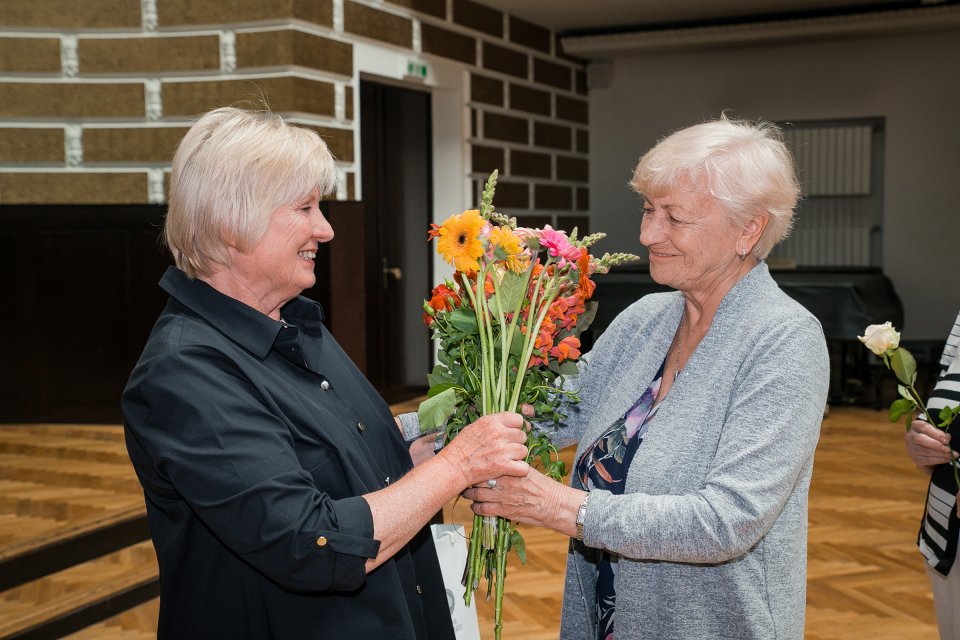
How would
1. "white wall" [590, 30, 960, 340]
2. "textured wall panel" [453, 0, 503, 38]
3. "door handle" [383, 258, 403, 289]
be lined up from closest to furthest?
"door handle" [383, 258, 403, 289], "textured wall panel" [453, 0, 503, 38], "white wall" [590, 30, 960, 340]

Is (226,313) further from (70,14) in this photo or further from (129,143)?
(70,14)

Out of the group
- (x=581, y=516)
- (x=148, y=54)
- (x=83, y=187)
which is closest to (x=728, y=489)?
(x=581, y=516)

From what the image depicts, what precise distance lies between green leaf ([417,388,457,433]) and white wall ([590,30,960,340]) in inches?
343

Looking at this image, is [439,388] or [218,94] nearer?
[439,388]

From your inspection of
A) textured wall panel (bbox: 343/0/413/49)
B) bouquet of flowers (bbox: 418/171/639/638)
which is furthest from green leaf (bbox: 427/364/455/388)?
textured wall panel (bbox: 343/0/413/49)

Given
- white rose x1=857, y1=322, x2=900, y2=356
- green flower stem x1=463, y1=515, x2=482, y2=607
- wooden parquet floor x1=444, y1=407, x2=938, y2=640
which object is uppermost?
white rose x1=857, y1=322, x2=900, y2=356

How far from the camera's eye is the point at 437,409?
66.5 inches

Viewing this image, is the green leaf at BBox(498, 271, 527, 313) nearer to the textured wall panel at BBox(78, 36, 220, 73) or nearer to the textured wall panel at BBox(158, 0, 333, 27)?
the textured wall panel at BBox(158, 0, 333, 27)

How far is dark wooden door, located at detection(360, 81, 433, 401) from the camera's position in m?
7.43

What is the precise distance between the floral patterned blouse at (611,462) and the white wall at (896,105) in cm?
849

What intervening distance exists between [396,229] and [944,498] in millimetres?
5883

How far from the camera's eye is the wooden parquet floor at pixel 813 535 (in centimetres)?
351

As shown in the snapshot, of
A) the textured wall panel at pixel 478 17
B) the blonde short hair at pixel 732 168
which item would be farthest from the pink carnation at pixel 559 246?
the textured wall panel at pixel 478 17

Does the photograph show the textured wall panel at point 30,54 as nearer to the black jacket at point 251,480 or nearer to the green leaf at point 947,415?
the black jacket at point 251,480
